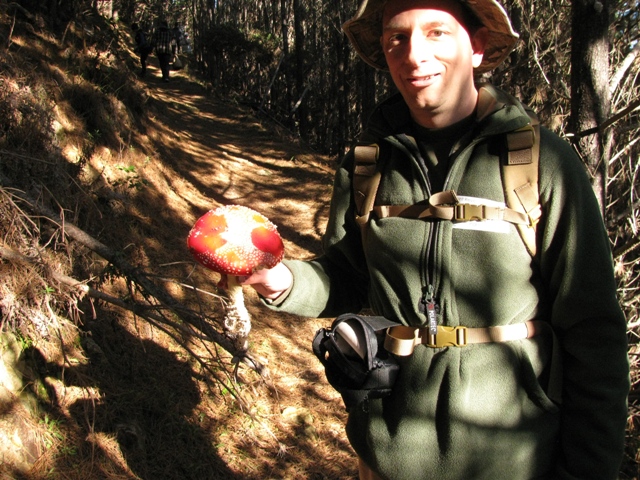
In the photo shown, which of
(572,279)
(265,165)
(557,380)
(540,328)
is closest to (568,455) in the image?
(557,380)

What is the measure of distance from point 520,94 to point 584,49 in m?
3.61

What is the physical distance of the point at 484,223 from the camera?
1.39 meters

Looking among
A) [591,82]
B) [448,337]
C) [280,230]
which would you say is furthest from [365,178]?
[280,230]

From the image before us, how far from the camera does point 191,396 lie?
4105 millimetres

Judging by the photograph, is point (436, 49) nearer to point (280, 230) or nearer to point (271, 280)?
point (271, 280)

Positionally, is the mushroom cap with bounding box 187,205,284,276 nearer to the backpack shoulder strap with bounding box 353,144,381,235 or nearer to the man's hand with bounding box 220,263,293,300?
the man's hand with bounding box 220,263,293,300

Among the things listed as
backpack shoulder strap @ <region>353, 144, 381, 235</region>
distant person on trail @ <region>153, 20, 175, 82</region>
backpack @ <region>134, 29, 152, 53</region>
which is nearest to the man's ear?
backpack shoulder strap @ <region>353, 144, 381, 235</region>

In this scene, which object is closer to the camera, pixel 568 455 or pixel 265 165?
pixel 568 455

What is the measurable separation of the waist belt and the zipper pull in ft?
0.05

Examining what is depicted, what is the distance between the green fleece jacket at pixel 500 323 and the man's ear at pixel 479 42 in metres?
0.12

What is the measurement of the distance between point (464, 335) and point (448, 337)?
0.04 meters

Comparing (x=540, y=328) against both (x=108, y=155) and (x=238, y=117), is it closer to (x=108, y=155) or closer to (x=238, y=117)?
(x=108, y=155)

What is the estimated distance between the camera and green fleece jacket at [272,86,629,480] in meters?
1.32

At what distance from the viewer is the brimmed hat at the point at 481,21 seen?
56.9 inches
